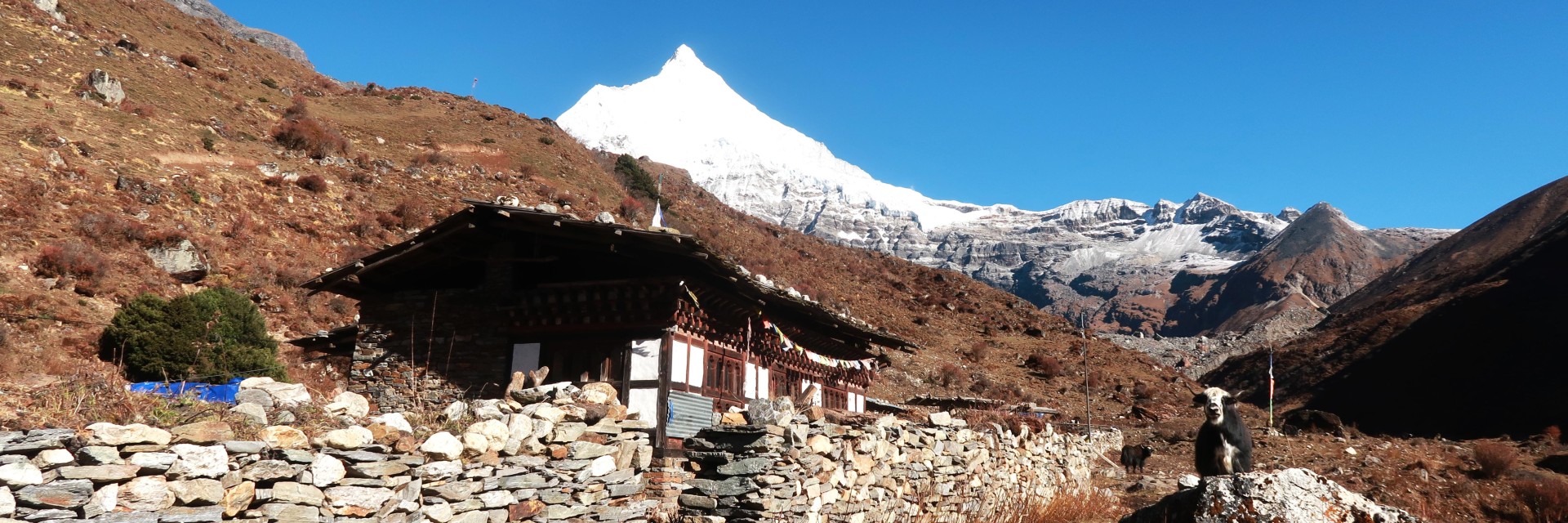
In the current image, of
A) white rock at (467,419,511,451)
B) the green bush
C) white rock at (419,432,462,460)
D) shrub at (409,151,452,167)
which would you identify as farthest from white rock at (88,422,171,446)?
shrub at (409,151,452,167)

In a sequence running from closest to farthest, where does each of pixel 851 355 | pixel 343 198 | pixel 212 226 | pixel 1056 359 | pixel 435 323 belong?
1. pixel 435 323
2. pixel 851 355
3. pixel 212 226
4. pixel 343 198
5. pixel 1056 359

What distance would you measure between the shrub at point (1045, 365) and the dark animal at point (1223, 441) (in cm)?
3341

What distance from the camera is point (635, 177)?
63.6 m

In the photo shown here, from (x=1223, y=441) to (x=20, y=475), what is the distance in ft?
37.3

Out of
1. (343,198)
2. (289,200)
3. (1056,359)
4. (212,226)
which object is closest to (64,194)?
(212,226)

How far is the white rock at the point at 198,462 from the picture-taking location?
5.90 metres

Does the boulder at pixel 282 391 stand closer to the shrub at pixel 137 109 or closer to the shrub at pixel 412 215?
the shrub at pixel 412 215

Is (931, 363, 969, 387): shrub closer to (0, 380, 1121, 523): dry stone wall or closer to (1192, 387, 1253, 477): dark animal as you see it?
(0, 380, 1121, 523): dry stone wall

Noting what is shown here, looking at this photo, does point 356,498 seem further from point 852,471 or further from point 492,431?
point 852,471

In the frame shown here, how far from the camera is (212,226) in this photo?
33375mm

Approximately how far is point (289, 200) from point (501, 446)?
36.6m

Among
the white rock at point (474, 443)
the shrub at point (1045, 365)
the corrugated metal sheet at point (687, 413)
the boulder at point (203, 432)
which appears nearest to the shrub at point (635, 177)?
the shrub at point (1045, 365)

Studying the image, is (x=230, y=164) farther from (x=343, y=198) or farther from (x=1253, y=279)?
(x=1253, y=279)

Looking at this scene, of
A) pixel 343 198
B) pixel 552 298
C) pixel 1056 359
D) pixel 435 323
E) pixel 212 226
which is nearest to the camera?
pixel 552 298
